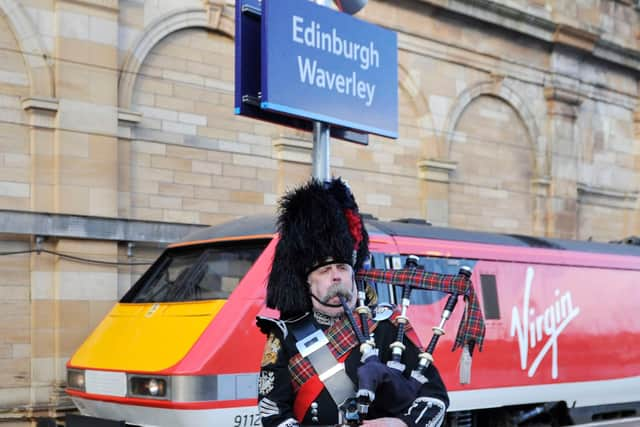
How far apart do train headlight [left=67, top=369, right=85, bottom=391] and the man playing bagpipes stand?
4.64 m

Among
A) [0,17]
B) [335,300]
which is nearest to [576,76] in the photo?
[0,17]

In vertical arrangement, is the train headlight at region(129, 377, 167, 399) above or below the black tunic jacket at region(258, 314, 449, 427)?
below

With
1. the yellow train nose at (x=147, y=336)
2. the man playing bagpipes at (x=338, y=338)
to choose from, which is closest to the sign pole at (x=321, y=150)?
the yellow train nose at (x=147, y=336)

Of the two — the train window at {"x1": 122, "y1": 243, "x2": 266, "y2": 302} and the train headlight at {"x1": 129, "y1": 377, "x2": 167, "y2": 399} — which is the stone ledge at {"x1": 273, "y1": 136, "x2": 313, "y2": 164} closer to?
the train window at {"x1": 122, "y1": 243, "x2": 266, "y2": 302}

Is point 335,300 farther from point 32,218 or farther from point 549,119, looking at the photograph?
point 549,119

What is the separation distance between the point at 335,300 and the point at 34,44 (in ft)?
29.3

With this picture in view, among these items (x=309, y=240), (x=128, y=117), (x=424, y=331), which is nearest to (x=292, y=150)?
(x=128, y=117)

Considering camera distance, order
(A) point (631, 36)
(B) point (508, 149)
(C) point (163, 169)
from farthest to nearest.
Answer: (A) point (631, 36)
(B) point (508, 149)
(C) point (163, 169)

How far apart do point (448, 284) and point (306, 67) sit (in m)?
3.84

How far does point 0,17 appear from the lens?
11.2m

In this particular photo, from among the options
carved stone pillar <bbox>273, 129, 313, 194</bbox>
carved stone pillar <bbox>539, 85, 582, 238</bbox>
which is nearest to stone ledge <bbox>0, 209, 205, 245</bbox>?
carved stone pillar <bbox>273, 129, 313, 194</bbox>

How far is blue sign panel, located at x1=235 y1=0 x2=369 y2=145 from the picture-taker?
7191 mm

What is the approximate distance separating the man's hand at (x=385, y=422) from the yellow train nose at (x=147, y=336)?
3.98 metres

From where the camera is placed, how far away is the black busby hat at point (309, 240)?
146 inches
